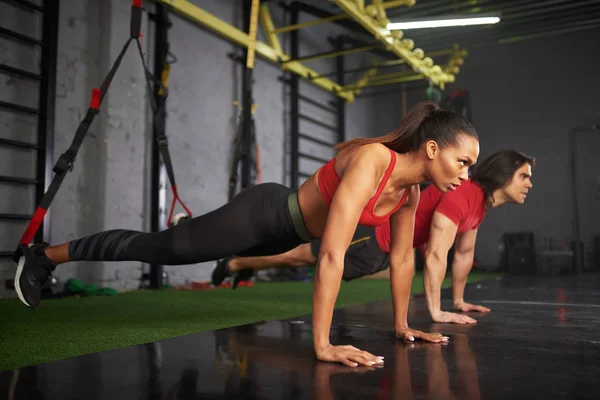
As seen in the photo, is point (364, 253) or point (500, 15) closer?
point (364, 253)

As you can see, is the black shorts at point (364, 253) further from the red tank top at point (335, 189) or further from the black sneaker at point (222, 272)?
the red tank top at point (335, 189)

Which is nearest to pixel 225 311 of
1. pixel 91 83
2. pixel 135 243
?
pixel 135 243

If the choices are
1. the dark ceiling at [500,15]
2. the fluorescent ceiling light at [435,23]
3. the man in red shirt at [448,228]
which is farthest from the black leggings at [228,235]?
the dark ceiling at [500,15]

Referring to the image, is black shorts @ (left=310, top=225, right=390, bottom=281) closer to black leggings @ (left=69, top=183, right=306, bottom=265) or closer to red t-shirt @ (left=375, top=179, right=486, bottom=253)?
red t-shirt @ (left=375, top=179, right=486, bottom=253)

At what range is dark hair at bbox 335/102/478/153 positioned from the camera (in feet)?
5.58

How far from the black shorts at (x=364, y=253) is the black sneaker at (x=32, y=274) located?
4.59 feet

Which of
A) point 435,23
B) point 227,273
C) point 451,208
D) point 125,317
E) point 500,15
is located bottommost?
point 125,317

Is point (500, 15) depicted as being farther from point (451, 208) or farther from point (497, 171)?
point (451, 208)

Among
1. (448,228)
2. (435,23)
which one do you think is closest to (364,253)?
(448,228)

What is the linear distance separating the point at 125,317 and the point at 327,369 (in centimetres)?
164

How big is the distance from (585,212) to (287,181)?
4696 mm

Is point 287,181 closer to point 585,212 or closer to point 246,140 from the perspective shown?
point 246,140

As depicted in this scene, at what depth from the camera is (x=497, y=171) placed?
9.45ft

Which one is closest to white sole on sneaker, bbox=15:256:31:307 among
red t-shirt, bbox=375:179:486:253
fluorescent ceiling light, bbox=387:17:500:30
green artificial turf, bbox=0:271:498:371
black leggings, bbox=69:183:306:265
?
green artificial turf, bbox=0:271:498:371
